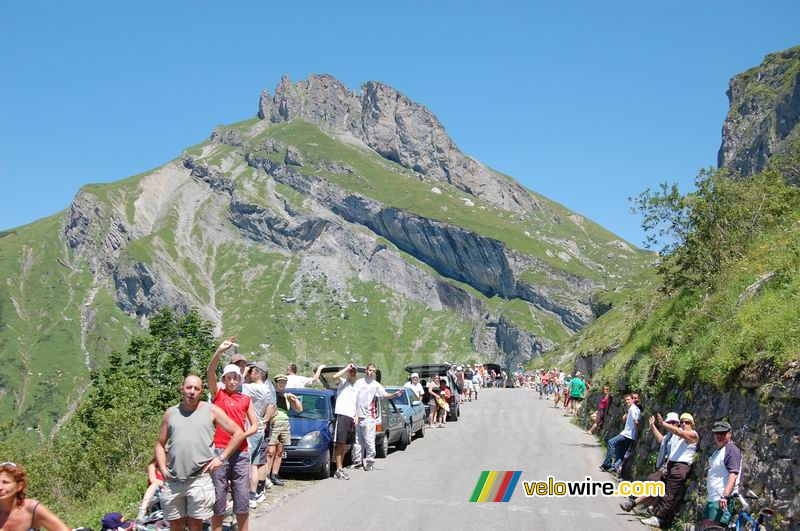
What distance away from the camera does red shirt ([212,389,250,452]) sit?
7977 millimetres

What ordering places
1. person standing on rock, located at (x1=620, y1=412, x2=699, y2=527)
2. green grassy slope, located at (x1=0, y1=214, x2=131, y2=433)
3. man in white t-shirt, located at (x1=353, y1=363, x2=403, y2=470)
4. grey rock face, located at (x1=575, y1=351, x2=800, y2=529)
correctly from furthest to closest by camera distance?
1. green grassy slope, located at (x1=0, y1=214, x2=131, y2=433)
2. man in white t-shirt, located at (x1=353, y1=363, x2=403, y2=470)
3. person standing on rock, located at (x1=620, y1=412, x2=699, y2=527)
4. grey rock face, located at (x1=575, y1=351, x2=800, y2=529)

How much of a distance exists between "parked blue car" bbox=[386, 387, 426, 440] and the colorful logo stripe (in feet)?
16.4

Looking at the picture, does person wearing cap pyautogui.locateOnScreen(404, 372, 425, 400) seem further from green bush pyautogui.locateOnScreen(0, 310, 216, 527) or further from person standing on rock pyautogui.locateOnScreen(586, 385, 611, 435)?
green bush pyautogui.locateOnScreen(0, 310, 216, 527)

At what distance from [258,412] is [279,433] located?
1310mm

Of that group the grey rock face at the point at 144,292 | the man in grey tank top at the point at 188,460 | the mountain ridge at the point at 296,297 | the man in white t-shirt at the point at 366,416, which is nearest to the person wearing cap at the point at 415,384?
the man in white t-shirt at the point at 366,416

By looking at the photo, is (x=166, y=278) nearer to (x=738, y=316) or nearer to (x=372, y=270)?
(x=372, y=270)

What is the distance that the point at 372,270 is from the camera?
636ft

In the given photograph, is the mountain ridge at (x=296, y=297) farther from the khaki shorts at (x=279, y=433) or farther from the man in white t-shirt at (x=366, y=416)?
the khaki shorts at (x=279, y=433)

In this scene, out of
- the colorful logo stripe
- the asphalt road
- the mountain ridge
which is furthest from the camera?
the mountain ridge

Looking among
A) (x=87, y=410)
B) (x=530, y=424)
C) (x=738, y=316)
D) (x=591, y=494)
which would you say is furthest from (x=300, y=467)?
(x=87, y=410)

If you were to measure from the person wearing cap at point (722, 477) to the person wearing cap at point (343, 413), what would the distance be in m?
6.57

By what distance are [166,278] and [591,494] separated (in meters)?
178

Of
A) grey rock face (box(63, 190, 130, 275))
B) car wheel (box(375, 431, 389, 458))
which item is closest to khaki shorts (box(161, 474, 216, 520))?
car wheel (box(375, 431, 389, 458))

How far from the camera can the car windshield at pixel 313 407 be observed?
13.3 meters
